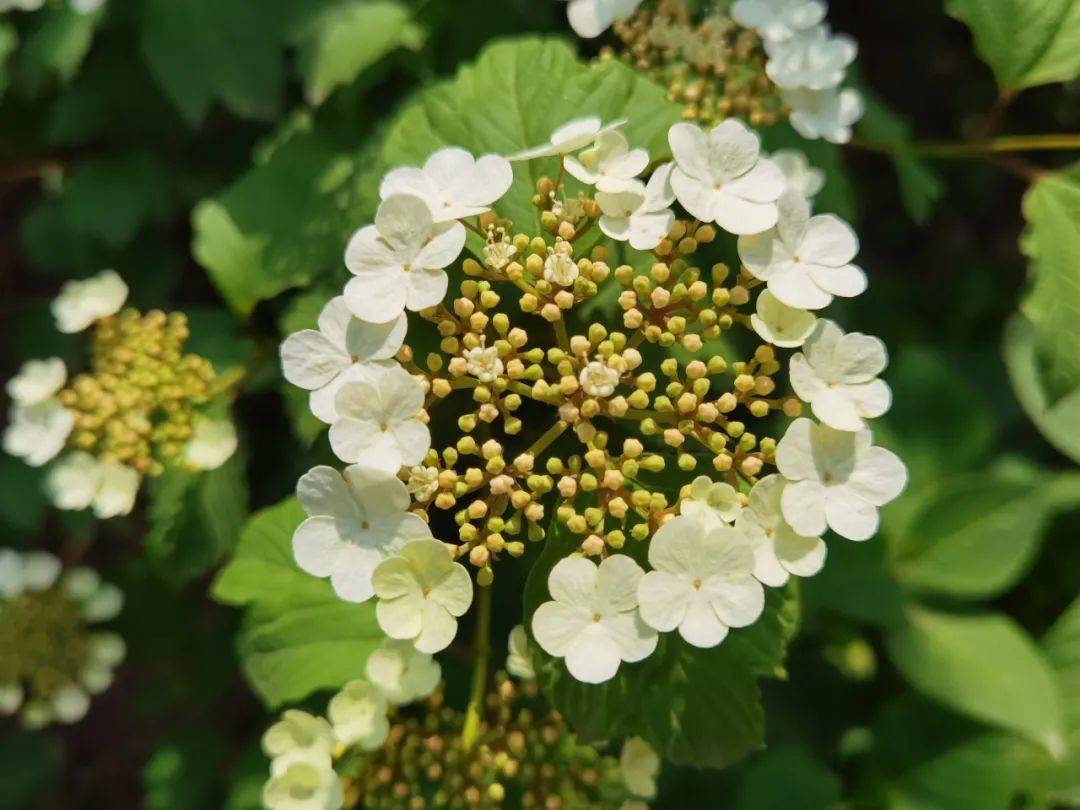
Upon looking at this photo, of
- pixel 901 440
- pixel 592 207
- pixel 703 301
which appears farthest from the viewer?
pixel 901 440

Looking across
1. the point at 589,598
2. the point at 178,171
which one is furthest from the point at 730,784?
the point at 178,171

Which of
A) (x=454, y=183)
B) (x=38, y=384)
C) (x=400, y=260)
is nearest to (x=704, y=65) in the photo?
(x=454, y=183)

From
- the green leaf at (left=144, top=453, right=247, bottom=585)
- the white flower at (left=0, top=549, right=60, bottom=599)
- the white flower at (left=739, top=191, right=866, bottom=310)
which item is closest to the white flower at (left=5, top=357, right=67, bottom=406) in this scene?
the green leaf at (left=144, top=453, right=247, bottom=585)

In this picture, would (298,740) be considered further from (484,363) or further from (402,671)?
(484,363)

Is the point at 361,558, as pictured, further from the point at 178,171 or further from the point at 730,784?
the point at 178,171

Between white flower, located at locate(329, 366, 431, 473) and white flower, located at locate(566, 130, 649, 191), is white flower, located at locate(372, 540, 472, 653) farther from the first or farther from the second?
white flower, located at locate(566, 130, 649, 191)
